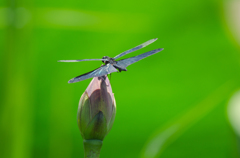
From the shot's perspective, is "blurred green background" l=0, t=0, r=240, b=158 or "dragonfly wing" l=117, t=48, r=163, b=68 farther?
"blurred green background" l=0, t=0, r=240, b=158

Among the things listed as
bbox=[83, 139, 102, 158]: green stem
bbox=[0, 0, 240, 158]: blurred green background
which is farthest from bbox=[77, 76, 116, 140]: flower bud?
bbox=[0, 0, 240, 158]: blurred green background

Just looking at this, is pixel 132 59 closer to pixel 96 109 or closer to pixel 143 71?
pixel 96 109

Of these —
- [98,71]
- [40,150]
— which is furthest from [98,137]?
[40,150]

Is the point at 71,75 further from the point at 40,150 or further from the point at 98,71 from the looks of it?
the point at 98,71

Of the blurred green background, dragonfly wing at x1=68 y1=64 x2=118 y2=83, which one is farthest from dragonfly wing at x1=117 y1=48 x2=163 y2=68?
the blurred green background

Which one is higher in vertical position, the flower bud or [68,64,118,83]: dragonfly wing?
[68,64,118,83]: dragonfly wing

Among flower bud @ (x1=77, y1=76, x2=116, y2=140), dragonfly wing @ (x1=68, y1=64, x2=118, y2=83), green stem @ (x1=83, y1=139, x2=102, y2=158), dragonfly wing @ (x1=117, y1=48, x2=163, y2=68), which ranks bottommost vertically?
green stem @ (x1=83, y1=139, x2=102, y2=158)

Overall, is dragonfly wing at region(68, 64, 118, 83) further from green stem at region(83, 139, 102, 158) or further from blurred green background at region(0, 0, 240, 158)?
blurred green background at region(0, 0, 240, 158)

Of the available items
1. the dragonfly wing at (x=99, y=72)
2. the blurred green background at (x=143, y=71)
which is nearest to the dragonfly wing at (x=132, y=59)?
the dragonfly wing at (x=99, y=72)
